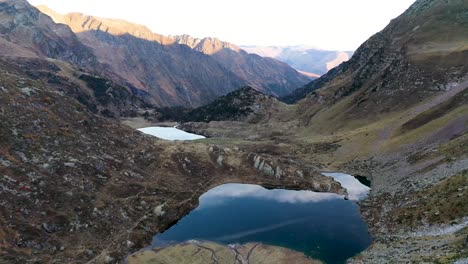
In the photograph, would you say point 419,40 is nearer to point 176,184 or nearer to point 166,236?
point 176,184

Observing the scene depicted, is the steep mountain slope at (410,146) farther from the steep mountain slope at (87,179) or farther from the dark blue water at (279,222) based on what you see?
the steep mountain slope at (87,179)

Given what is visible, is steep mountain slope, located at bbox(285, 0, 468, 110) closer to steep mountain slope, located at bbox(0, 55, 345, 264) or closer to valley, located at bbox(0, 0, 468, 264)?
valley, located at bbox(0, 0, 468, 264)

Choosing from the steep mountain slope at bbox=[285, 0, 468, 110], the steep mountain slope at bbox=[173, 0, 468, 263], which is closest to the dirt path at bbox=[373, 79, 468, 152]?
the steep mountain slope at bbox=[173, 0, 468, 263]

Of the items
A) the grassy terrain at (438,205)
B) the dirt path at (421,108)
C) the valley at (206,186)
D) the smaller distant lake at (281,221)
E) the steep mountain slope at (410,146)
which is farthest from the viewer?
the dirt path at (421,108)

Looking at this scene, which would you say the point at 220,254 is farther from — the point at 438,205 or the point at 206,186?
the point at 438,205

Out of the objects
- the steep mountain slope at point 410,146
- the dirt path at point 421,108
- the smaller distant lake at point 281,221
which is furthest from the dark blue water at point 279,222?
the dirt path at point 421,108

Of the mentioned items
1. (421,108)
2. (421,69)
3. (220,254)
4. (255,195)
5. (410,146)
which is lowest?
(255,195)

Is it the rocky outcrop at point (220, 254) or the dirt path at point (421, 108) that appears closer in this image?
the rocky outcrop at point (220, 254)

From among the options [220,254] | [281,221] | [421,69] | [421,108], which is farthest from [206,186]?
[421,69]
